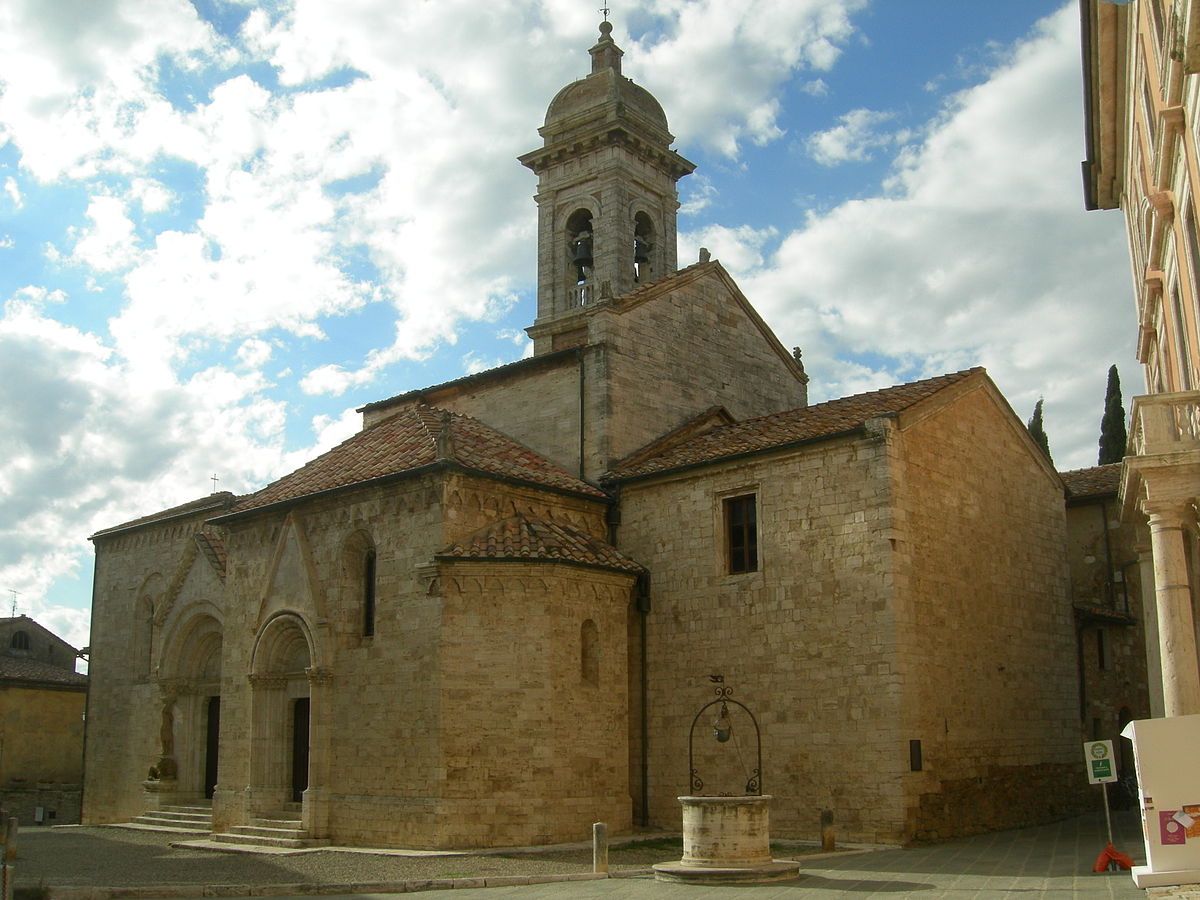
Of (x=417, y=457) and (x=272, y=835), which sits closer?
(x=272, y=835)

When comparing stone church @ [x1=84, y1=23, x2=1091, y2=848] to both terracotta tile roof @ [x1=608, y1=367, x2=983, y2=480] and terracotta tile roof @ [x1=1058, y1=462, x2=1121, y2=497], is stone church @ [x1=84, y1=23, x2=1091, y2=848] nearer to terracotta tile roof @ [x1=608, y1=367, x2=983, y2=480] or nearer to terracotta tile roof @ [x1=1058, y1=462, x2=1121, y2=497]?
terracotta tile roof @ [x1=608, y1=367, x2=983, y2=480]

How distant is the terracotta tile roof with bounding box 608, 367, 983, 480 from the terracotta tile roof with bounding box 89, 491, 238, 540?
10.6 metres

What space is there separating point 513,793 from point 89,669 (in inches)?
636

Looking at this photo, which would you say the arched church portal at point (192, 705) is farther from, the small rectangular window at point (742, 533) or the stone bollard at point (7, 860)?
the stone bollard at point (7, 860)

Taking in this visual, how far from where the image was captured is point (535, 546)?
19484 mm

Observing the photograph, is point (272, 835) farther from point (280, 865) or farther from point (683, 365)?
point (683, 365)

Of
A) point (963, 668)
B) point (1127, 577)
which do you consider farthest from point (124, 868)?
point (1127, 577)

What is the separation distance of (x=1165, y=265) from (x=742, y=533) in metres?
8.42

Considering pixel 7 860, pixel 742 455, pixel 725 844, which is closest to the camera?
pixel 7 860

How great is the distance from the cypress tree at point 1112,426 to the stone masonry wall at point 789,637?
18935 millimetres

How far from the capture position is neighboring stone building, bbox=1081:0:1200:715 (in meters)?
11.7

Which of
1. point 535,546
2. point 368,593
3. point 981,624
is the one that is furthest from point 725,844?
point 368,593

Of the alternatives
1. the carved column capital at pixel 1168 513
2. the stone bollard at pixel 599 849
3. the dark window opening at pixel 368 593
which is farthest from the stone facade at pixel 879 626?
the carved column capital at pixel 1168 513

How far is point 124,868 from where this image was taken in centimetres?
1731
